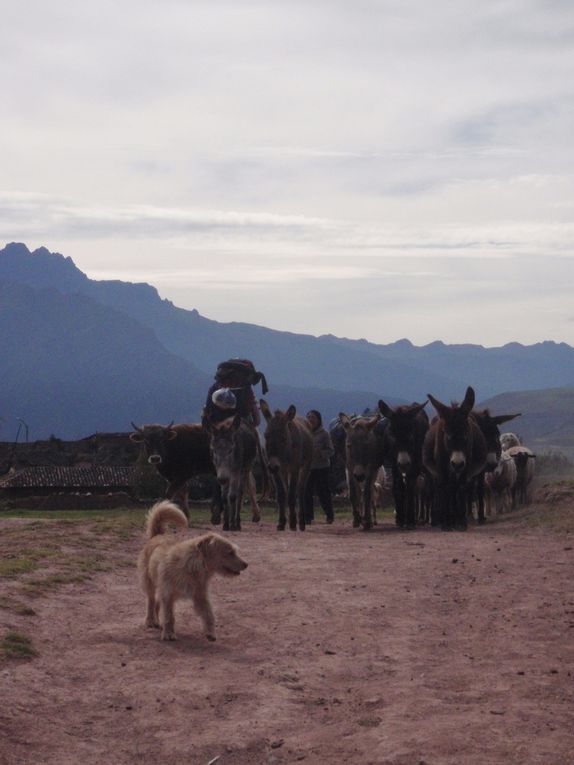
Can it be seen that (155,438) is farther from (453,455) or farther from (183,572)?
(183,572)

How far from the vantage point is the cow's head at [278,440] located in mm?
21047

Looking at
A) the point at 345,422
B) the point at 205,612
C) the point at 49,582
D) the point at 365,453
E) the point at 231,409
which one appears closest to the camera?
the point at 205,612

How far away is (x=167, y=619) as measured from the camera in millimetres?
10469

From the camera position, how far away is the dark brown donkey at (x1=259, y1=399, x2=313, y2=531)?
2109 centimetres

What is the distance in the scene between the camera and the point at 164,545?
440 inches

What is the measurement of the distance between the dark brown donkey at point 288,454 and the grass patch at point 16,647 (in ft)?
36.9

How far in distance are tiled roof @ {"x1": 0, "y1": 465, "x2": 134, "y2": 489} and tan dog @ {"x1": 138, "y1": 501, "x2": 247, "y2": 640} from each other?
5522 centimetres

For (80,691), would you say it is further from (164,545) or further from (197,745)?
(164,545)

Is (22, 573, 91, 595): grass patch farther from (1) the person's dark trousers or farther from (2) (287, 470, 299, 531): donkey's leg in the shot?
(1) the person's dark trousers

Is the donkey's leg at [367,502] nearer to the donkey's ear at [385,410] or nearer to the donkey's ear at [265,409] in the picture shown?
the donkey's ear at [385,410]

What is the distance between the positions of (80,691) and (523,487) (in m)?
23.3

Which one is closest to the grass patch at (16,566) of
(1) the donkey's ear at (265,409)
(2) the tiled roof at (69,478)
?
(1) the donkey's ear at (265,409)

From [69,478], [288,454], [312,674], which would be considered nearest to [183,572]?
[312,674]

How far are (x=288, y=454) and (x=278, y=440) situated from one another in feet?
1.32
